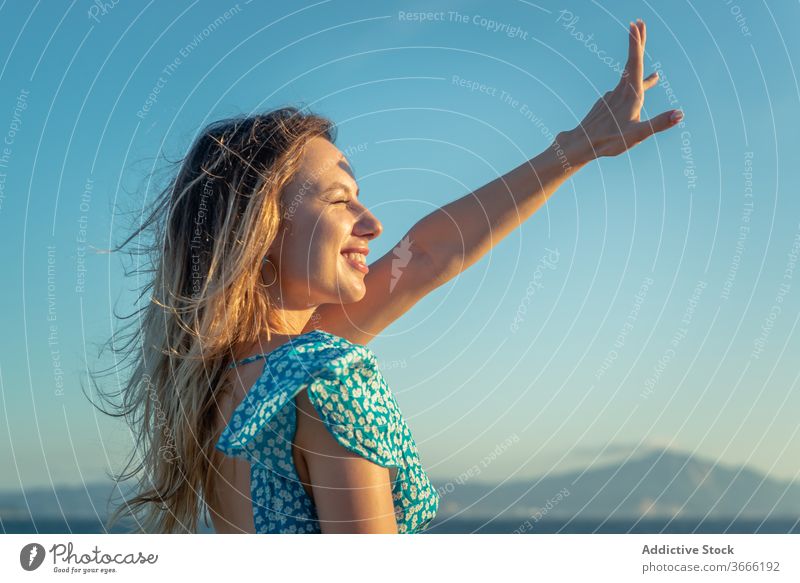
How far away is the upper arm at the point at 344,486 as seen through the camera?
3.03 m

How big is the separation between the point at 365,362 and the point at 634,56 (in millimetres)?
2731

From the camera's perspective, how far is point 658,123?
446 cm

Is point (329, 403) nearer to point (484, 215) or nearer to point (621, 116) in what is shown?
point (484, 215)

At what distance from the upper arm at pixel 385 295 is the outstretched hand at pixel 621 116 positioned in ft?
3.88

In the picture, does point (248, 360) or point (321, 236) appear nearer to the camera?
point (248, 360)

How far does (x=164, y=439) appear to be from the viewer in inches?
162

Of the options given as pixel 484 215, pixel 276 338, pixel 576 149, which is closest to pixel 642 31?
pixel 576 149

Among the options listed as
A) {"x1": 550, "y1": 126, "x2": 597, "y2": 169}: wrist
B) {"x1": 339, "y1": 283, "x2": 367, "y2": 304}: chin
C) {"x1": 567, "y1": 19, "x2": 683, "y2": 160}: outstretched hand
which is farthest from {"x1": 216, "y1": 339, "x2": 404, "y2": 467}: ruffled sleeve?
{"x1": 567, "y1": 19, "x2": 683, "y2": 160}: outstretched hand

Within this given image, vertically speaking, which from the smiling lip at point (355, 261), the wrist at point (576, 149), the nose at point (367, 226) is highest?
the wrist at point (576, 149)

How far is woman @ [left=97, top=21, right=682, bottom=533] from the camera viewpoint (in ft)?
10.6

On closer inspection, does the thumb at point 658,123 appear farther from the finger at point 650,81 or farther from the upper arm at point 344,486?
the upper arm at point 344,486

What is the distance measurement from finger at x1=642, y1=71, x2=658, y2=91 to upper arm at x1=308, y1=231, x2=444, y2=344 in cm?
165

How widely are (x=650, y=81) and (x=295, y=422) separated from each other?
309cm

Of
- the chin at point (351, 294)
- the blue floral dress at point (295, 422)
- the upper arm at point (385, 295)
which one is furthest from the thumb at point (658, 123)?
the blue floral dress at point (295, 422)
